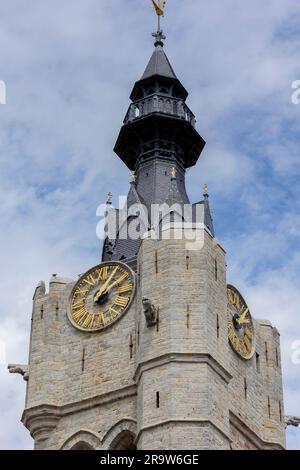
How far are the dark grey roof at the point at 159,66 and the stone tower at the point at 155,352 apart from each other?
6.38 m

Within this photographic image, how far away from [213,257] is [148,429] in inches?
266

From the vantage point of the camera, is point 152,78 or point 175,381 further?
point 152,78

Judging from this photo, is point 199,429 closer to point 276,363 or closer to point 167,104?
point 276,363

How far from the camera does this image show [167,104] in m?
57.9

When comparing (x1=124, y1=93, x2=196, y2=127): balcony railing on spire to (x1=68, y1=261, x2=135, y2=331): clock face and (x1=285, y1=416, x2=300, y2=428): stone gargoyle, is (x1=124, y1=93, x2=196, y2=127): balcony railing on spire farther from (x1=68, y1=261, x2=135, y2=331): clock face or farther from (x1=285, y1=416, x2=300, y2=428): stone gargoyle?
(x1=285, y1=416, x2=300, y2=428): stone gargoyle

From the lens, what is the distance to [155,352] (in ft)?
152

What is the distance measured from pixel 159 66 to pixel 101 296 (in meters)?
12.4

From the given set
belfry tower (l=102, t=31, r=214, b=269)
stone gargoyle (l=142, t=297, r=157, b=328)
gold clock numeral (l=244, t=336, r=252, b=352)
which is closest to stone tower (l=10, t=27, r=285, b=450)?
stone gargoyle (l=142, t=297, r=157, b=328)

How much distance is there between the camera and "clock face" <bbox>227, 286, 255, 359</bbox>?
50.1 meters

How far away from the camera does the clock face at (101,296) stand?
164ft

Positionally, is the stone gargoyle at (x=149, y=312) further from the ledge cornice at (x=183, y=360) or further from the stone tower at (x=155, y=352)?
the ledge cornice at (x=183, y=360)

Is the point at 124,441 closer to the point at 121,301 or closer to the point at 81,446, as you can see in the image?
the point at 81,446
